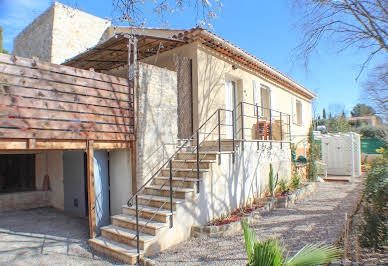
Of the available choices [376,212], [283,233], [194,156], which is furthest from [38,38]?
[376,212]

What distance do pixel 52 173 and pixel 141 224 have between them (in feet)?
17.2

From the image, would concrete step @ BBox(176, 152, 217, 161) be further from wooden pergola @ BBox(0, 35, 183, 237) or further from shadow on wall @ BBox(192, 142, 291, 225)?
wooden pergola @ BBox(0, 35, 183, 237)

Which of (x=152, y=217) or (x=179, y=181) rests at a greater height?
(x=179, y=181)

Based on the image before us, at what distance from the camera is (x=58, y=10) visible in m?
11.9

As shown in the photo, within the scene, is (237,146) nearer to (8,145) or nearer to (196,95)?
(196,95)

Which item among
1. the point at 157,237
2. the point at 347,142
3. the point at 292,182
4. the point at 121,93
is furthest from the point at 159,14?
the point at 347,142

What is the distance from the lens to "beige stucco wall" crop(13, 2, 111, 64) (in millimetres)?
11711

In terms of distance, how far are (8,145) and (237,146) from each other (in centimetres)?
461

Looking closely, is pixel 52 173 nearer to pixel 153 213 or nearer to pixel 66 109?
pixel 66 109

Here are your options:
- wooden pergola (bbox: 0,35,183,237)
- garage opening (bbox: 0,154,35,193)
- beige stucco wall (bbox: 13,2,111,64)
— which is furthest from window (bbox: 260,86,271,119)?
garage opening (bbox: 0,154,35,193)

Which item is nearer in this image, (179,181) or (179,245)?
(179,245)

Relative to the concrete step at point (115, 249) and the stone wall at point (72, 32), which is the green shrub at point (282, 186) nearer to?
the concrete step at point (115, 249)

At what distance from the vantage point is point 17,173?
866 centimetres

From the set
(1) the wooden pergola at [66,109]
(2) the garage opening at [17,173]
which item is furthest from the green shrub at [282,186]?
(2) the garage opening at [17,173]
